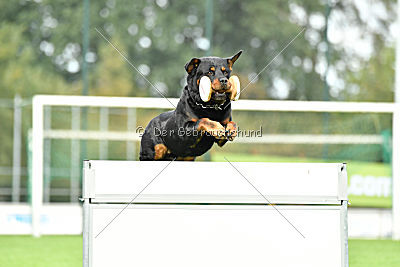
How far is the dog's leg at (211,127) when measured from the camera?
3.51m

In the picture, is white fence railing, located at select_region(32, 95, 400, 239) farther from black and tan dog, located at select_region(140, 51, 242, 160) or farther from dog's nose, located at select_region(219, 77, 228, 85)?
dog's nose, located at select_region(219, 77, 228, 85)

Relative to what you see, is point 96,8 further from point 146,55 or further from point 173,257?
point 173,257

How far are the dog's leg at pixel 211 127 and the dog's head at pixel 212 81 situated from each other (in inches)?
4.4

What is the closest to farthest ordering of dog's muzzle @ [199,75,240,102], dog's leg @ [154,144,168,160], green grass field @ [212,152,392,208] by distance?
dog's muzzle @ [199,75,240,102] < dog's leg @ [154,144,168,160] < green grass field @ [212,152,392,208]

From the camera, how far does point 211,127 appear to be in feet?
11.6

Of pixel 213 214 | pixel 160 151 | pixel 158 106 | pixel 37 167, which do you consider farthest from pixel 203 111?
pixel 37 167

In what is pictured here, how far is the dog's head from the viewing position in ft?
11.4

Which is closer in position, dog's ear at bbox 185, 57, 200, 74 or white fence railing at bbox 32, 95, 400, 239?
dog's ear at bbox 185, 57, 200, 74

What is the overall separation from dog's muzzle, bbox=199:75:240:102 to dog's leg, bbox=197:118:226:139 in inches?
6.1

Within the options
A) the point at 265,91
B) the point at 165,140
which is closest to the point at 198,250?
the point at 165,140

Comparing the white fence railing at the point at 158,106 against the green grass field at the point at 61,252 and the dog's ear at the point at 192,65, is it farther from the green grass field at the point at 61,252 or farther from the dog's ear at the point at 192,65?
the dog's ear at the point at 192,65

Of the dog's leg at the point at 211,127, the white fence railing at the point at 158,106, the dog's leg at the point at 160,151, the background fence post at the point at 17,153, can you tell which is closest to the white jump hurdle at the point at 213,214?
the dog's leg at the point at 211,127

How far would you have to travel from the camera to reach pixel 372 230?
26.5ft

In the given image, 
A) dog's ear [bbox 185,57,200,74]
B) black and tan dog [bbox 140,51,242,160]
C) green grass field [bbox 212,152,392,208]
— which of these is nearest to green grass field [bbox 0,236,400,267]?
green grass field [bbox 212,152,392,208]
